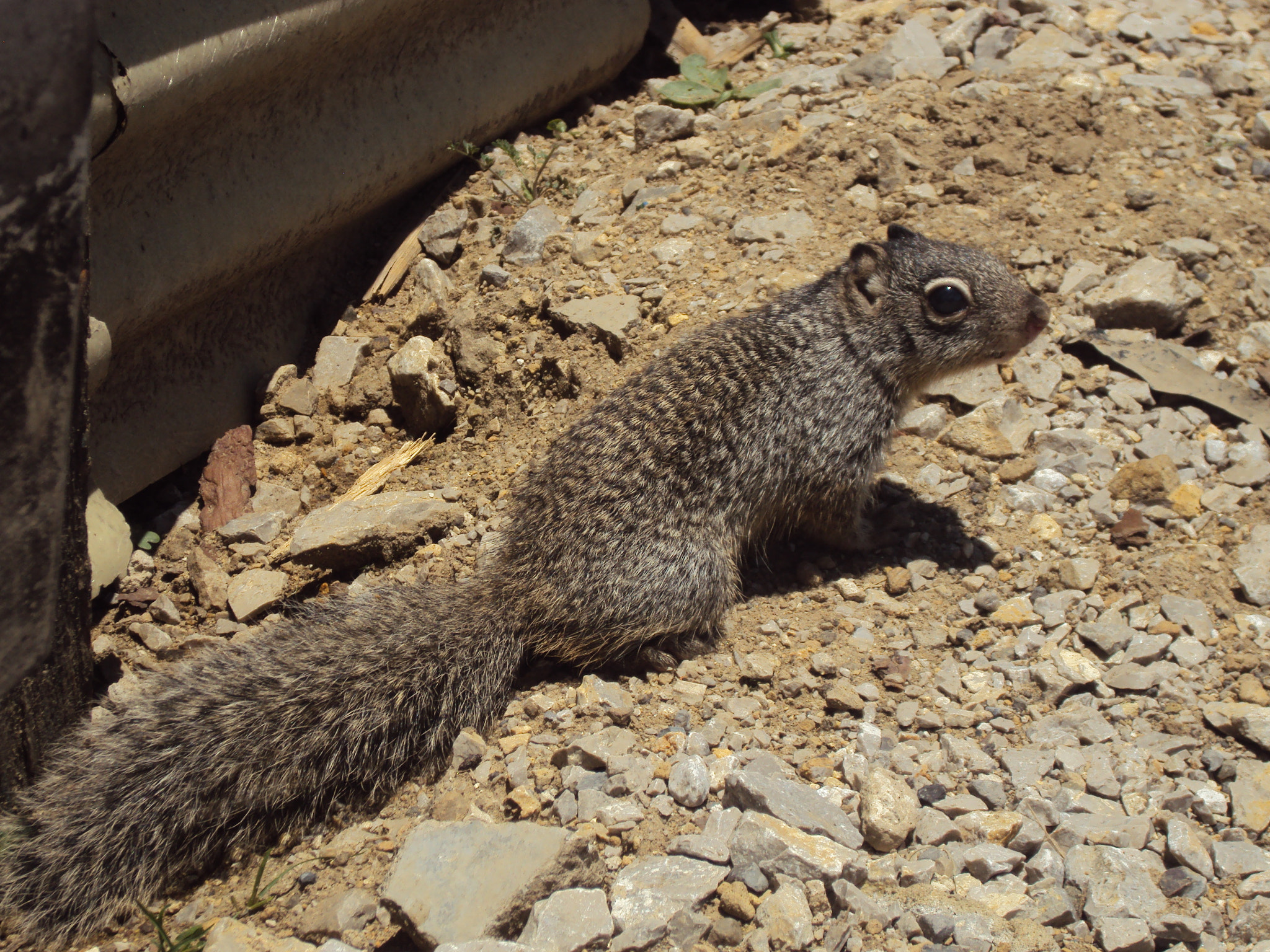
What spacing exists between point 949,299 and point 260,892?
3465mm

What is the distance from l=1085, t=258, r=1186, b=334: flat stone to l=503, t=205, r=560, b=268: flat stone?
2.86 meters

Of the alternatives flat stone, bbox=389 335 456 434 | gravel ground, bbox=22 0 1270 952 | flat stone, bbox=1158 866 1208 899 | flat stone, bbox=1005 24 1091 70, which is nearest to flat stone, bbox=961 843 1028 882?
gravel ground, bbox=22 0 1270 952

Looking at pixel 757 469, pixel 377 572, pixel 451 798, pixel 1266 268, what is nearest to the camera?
pixel 451 798

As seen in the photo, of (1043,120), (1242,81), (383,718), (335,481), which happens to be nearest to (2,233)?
(383,718)

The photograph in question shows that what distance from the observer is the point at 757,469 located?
413 centimetres

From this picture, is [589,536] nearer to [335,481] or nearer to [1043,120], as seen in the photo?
[335,481]

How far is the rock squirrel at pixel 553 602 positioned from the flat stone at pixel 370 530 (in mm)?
381

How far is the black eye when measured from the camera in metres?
4.29

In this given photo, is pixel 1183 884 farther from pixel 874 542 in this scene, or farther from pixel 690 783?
pixel 874 542

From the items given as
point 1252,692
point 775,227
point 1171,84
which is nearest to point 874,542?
point 1252,692

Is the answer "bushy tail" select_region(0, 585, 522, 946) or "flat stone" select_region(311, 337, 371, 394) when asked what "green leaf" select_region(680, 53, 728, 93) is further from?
"bushy tail" select_region(0, 585, 522, 946)

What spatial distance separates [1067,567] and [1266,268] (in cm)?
242

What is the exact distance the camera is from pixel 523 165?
19.1 ft

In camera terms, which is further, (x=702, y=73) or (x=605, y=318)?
(x=702, y=73)
